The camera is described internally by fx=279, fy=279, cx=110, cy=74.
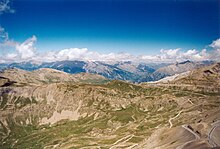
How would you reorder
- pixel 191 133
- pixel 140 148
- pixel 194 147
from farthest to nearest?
pixel 140 148 → pixel 191 133 → pixel 194 147

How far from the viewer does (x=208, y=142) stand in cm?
13088

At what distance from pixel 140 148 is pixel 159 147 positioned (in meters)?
29.3

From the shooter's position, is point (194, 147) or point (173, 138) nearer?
point (194, 147)

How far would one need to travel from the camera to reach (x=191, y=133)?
6422 inches

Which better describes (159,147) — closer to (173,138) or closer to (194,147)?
(173,138)

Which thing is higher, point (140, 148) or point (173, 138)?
point (173, 138)

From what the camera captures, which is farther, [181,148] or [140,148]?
→ [140,148]

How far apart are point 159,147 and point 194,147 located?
38812 millimetres

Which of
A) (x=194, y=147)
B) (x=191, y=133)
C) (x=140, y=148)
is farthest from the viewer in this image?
(x=140, y=148)

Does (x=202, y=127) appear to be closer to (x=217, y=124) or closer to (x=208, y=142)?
(x=217, y=124)

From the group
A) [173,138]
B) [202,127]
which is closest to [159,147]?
[173,138]

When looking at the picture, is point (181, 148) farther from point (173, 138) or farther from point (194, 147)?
point (173, 138)

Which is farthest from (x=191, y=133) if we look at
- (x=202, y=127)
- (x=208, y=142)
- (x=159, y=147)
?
(x=208, y=142)

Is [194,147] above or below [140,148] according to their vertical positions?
above
